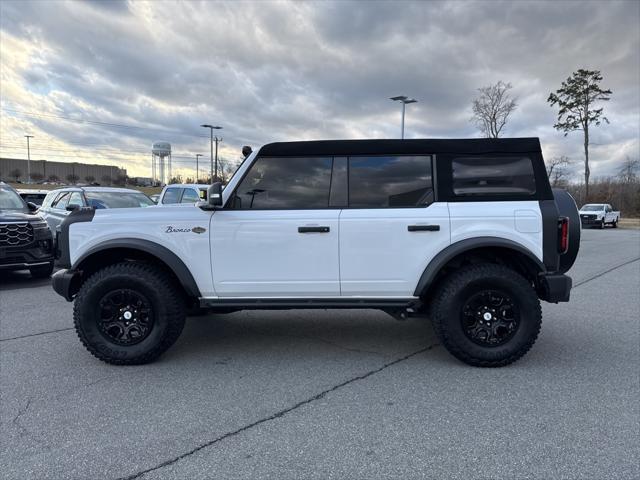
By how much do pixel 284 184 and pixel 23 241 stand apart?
598cm

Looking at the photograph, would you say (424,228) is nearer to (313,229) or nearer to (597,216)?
(313,229)

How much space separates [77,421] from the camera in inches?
117

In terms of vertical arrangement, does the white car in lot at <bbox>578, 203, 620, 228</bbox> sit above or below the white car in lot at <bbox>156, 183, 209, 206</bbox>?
below

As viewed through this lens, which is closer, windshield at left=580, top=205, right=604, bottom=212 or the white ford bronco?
the white ford bronco

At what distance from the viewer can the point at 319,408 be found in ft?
10.4

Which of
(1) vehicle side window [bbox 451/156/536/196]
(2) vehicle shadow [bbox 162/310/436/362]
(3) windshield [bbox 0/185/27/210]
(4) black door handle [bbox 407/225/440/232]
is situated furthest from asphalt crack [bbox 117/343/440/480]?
(3) windshield [bbox 0/185/27/210]

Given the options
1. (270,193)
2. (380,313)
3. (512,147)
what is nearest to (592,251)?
(380,313)

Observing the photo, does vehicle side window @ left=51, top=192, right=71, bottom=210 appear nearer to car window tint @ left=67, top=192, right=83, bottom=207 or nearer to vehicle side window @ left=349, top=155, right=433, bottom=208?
car window tint @ left=67, top=192, right=83, bottom=207

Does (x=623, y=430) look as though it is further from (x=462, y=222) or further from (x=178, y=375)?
(x=178, y=375)

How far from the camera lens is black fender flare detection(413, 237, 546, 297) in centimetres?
376

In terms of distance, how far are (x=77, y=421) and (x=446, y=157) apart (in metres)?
3.55

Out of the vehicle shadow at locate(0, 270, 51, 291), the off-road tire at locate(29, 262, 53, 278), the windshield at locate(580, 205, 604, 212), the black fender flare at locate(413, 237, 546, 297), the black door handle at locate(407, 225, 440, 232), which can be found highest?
the windshield at locate(580, 205, 604, 212)

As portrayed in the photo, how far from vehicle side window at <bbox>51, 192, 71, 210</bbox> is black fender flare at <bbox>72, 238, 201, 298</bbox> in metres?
8.19

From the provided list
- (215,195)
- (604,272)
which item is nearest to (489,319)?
(215,195)
